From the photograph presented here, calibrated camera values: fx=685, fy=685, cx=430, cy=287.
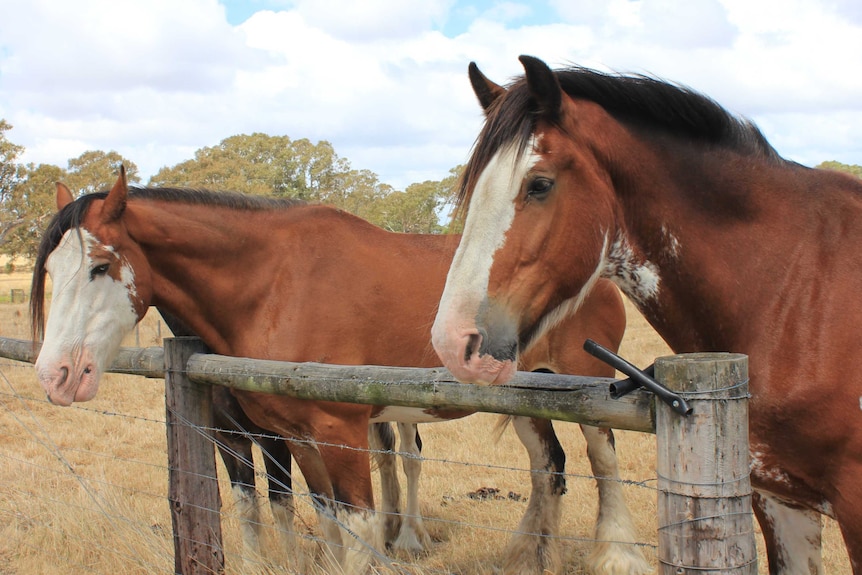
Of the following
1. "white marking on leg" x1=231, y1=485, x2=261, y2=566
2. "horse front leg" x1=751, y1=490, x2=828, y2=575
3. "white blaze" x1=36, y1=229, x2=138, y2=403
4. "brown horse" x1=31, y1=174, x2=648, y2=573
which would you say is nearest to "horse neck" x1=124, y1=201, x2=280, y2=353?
"brown horse" x1=31, y1=174, x2=648, y2=573

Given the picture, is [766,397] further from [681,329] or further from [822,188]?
[822,188]

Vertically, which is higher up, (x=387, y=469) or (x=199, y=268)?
(x=199, y=268)

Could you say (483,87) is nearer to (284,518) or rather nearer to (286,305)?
(286,305)

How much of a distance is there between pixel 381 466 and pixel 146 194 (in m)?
2.74

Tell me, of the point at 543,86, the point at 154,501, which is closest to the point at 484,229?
the point at 543,86

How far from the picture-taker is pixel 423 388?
2416 mm

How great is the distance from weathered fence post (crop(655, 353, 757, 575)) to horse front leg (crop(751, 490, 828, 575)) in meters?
0.87

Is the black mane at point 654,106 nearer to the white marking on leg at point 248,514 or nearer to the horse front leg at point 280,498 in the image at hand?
the horse front leg at point 280,498

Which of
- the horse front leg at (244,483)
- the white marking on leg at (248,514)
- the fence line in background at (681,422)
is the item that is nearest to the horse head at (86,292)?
the horse front leg at (244,483)

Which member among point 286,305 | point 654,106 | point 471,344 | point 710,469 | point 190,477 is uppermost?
point 654,106

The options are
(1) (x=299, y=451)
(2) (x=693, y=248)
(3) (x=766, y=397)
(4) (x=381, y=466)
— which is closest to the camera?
(3) (x=766, y=397)

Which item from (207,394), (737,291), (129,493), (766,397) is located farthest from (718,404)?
(129,493)

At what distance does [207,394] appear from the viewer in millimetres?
3482

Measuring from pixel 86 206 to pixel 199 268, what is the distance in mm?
673
